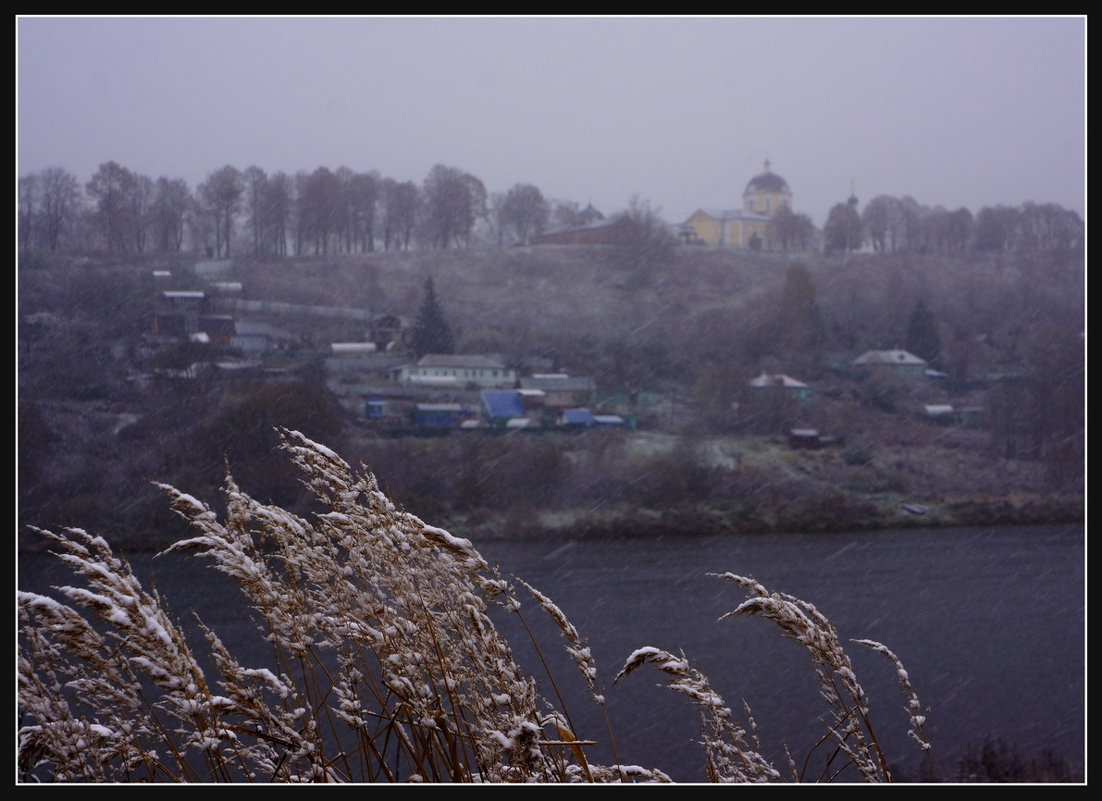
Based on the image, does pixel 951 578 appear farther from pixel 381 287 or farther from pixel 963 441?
pixel 381 287

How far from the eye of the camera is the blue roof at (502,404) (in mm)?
29109

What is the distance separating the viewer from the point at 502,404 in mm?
29875

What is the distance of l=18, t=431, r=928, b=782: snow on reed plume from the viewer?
129cm

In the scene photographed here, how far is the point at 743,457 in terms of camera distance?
90.1ft

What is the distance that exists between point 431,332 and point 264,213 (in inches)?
498

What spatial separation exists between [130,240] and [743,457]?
2509 cm

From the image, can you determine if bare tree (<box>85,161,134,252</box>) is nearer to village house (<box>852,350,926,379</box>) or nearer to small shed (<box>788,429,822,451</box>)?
small shed (<box>788,429,822,451</box>)

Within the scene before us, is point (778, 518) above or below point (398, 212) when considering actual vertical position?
below

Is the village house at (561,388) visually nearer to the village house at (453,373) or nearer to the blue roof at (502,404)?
the village house at (453,373)

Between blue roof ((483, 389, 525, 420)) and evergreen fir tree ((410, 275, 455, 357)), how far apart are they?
→ 15.8 ft

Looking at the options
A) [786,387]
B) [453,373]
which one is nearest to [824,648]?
[453,373]

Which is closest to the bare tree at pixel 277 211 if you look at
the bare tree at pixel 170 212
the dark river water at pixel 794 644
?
the bare tree at pixel 170 212

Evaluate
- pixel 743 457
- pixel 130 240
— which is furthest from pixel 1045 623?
pixel 130 240

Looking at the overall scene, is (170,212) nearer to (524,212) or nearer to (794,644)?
(524,212)
